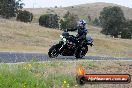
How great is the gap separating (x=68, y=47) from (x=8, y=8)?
6544 cm

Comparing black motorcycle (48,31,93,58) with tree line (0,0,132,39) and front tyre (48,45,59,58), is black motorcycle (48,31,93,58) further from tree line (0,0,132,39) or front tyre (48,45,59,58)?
tree line (0,0,132,39)

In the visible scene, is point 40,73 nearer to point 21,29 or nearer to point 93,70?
point 93,70

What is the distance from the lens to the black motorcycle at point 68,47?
800 inches

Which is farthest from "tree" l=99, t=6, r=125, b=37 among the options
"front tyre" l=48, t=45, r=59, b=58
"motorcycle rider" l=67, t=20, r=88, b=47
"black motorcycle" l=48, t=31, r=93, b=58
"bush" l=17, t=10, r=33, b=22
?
"front tyre" l=48, t=45, r=59, b=58

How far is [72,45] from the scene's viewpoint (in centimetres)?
2059

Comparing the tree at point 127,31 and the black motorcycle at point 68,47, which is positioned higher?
the black motorcycle at point 68,47

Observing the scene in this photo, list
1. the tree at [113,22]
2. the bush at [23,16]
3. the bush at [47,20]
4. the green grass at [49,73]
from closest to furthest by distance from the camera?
the green grass at [49,73] → the bush at [23,16] → the tree at [113,22] → the bush at [47,20]

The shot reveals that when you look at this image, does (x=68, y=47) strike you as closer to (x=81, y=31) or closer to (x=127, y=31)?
(x=81, y=31)

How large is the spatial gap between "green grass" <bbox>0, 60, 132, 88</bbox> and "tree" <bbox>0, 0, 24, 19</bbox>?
6752 cm

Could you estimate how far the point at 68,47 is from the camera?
67.4 feet

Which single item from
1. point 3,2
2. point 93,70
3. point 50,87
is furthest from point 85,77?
point 3,2

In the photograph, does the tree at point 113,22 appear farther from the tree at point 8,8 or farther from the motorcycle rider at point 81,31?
the motorcycle rider at point 81,31

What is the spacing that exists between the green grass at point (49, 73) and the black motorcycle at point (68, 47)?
356 centimetres

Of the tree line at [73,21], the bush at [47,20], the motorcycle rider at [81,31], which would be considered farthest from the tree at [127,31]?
the motorcycle rider at [81,31]
